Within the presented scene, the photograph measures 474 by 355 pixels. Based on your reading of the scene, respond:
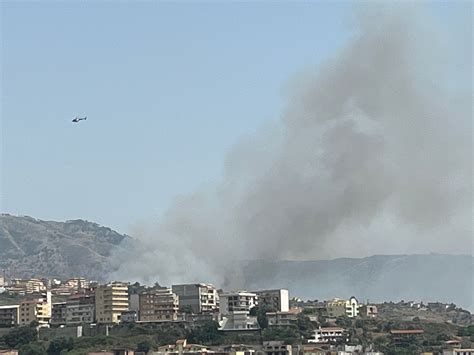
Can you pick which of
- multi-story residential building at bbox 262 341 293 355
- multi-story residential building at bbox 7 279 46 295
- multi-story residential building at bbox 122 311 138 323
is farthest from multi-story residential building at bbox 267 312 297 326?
multi-story residential building at bbox 7 279 46 295

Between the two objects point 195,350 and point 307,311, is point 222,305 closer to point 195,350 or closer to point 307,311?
point 307,311

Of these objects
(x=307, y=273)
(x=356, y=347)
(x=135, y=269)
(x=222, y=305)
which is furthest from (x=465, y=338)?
(x=307, y=273)

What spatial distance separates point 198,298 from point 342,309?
8.74 m

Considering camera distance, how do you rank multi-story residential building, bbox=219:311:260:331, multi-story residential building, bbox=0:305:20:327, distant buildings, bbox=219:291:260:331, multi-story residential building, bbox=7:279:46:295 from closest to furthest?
multi-story residential building, bbox=219:311:260:331 → distant buildings, bbox=219:291:260:331 → multi-story residential building, bbox=0:305:20:327 → multi-story residential building, bbox=7:279:46:295

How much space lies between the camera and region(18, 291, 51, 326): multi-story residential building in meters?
82.7

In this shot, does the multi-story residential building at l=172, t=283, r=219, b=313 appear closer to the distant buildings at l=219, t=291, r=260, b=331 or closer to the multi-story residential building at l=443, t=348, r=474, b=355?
the distant buildings at l=219, t=291, r=260, b=331

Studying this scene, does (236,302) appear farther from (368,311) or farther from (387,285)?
(387,285)

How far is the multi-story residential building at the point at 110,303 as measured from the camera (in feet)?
267

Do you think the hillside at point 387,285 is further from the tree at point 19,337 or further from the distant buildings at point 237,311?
the tree at point 19,337

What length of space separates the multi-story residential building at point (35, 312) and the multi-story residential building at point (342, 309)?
652 inches

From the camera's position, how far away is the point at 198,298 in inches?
3438

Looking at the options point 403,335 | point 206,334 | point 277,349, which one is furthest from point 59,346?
point 403,335

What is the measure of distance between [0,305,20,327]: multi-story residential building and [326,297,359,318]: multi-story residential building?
1823 cm

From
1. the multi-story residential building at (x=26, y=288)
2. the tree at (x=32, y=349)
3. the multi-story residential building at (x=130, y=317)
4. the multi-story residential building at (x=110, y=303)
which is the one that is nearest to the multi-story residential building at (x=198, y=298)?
the multi-story residential building at (x=110, y=303)
